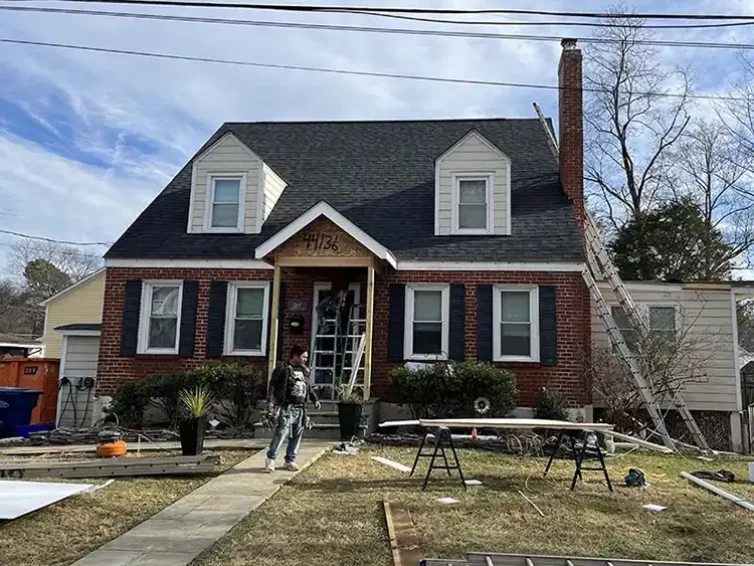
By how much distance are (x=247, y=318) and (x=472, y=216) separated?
17.8 feet

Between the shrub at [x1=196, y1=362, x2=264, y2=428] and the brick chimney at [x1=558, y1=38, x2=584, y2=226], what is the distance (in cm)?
779

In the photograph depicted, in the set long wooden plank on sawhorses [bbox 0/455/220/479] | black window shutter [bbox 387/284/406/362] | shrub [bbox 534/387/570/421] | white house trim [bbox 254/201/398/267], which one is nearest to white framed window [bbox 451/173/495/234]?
black window shutter [bbox 387/284/406/362]

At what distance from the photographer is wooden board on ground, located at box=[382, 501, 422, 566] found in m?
4.89

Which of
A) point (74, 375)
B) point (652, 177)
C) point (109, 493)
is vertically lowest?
point (109, 493)

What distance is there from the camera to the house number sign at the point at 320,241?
13016mm

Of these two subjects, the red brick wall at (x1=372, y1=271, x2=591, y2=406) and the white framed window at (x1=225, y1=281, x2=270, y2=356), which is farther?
the white framed window at (x1=225, y1=281, x2=270, y2=356)

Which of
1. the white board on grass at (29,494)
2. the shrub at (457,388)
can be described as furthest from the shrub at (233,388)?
the white board on grass at (29,494)

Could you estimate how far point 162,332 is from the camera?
14500mm

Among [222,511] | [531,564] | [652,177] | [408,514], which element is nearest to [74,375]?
[222,511]

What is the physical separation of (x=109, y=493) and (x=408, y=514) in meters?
3.38

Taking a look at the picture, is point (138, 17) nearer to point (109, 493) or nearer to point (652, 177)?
point (109, 493)

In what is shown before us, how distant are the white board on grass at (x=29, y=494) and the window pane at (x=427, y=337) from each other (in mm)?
7558

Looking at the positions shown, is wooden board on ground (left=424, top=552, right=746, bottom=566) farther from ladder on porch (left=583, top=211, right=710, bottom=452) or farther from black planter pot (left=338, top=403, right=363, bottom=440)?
ladder on porch (left=583, top=211, right=710, bottom=452)

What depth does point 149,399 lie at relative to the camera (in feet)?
42.9
